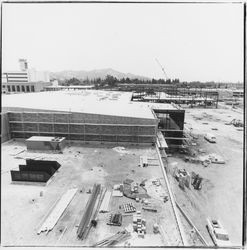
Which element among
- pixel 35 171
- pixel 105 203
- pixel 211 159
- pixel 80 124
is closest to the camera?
pixel 105 203

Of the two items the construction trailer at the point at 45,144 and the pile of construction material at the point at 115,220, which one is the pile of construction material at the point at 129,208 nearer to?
the pile of construction material at the point at 115,220

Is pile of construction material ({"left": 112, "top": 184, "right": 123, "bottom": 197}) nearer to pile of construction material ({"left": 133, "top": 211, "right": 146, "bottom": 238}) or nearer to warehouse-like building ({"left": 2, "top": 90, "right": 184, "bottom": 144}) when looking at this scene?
pile of construction material ({"left": 133, "top": 211, "right": 146, "bottom": 238})

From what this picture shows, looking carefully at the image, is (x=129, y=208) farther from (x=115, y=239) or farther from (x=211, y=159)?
(x=211, y=159)

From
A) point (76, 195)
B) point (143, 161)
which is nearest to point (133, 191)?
point (76, 195)

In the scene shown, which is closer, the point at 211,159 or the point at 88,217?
the point at 88,217

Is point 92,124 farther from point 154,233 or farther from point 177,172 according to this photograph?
point 154,233

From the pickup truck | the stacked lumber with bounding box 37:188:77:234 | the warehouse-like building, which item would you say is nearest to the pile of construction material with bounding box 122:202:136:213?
the stacked lumber with bounding box 37:188:77:234
